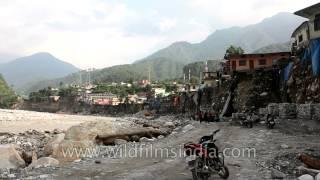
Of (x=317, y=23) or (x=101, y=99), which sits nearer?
(x=317, y=23)

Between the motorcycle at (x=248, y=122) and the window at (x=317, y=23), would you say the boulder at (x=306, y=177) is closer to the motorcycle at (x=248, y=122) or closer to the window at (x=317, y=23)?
the motorcycle at (x=248, y=122)

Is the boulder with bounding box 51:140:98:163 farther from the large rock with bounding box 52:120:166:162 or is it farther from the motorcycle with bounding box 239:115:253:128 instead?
the motorcycle with bounding box 239:115:253:128

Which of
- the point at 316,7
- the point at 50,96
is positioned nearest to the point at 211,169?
the point at 316,7

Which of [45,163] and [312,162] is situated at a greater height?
[312,162]

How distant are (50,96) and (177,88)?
5997 centimetres

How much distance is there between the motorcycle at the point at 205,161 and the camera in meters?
9.72

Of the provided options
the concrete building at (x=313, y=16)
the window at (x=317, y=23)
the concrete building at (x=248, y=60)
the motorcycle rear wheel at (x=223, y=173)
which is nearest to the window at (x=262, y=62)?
the concrete building at (x=248, y=60)

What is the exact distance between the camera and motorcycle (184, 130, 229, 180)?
31.9ft

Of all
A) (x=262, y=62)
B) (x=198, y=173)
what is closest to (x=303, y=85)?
(x=198, y=173)

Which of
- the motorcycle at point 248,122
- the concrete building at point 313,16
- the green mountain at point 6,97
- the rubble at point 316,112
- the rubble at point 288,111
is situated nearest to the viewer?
the rubble at point 316,112

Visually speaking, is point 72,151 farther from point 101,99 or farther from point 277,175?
point 101,99

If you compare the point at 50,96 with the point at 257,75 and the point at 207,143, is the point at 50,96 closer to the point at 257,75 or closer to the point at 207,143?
the point at 257,75

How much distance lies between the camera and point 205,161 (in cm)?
982

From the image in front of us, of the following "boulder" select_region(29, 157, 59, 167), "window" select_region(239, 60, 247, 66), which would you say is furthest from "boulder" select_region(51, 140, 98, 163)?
"window" select_region(239, 60, 247, 66)
